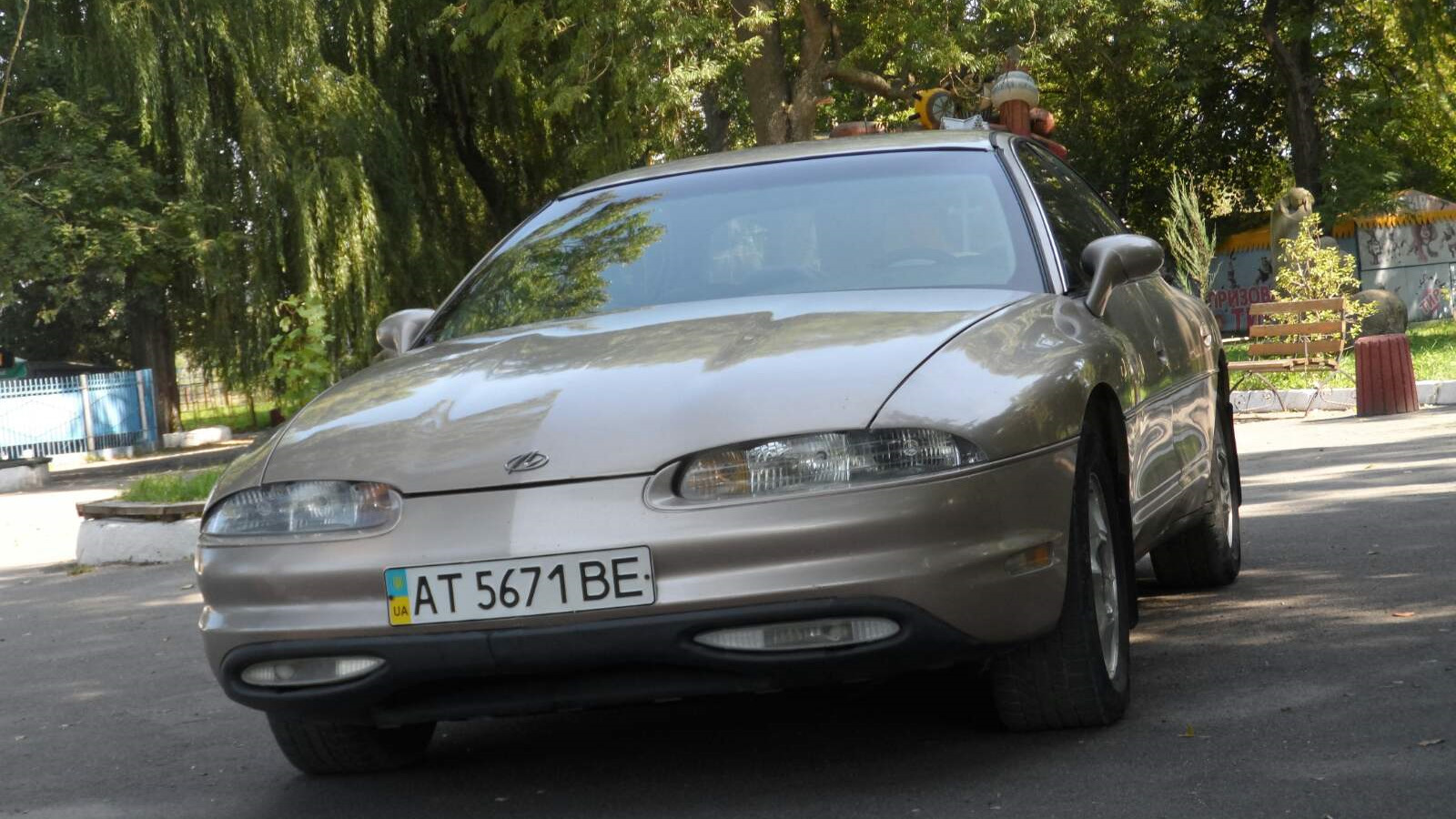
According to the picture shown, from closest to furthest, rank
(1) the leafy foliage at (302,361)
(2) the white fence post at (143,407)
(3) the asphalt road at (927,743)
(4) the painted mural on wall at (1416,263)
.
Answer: (3) the asphalt road at (927,743) < (1) the leafy foliage at (302,361) < (2) the white fence post at (143,407) < (4) the painted mural on wall at (1416,263)

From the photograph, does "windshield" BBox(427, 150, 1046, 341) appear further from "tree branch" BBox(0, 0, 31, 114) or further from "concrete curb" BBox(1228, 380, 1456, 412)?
"tree branch" BBox(0, 0, 31, 114)

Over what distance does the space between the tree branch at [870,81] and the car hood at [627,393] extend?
773 inches

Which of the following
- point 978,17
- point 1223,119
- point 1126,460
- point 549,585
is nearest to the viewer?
point 549,585

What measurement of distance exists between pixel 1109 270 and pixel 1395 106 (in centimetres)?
3244

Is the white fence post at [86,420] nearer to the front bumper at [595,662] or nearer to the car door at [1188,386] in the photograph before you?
the car door at [1188,386]

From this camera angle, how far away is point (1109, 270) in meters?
4.45

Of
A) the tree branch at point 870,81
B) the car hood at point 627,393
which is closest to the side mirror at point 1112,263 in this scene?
the car hood at point 627,393

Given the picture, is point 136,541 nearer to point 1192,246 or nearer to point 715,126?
point 1192,246

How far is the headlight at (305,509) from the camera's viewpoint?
3.55 meters

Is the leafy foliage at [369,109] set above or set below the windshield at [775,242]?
above

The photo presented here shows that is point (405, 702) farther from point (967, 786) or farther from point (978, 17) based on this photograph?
point (978, 17)

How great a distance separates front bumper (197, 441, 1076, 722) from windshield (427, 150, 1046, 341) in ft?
3.34

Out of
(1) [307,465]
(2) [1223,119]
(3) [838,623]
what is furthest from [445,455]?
(2) [1223,119]

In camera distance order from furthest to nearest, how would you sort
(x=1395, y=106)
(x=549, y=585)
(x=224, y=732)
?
(x=1395, y=106) < (x=224, y=732) < (x=549, y=585)
